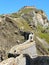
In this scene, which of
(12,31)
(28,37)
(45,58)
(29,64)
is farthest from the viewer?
(12,31)

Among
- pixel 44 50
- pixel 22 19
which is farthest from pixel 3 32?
pixel 22 19

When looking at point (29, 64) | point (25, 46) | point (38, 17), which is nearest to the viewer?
point (29, 64)

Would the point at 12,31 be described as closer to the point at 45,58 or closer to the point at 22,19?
the point at 22,19

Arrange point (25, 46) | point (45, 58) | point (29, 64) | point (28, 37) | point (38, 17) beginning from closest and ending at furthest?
point (45, 58)
point (29, 64)
point (25, 46)
point (28, 37)
point (38, 17)

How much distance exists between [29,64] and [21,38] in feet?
78.9

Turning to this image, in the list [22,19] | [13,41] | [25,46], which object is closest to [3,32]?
[13,41]

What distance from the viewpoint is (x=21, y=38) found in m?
61.7

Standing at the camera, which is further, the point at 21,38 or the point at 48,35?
the point at 48,35

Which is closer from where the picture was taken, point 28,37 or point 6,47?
point 6,47

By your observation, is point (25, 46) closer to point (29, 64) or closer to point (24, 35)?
point (29, 64)

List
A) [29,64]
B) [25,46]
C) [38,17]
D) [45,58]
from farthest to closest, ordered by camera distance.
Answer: [38,17], [25,46], [29,64], [45,58]

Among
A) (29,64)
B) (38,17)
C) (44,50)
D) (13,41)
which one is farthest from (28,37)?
(38,17)

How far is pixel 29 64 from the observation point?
124 ft

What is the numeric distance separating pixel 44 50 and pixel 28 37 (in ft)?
27.1
